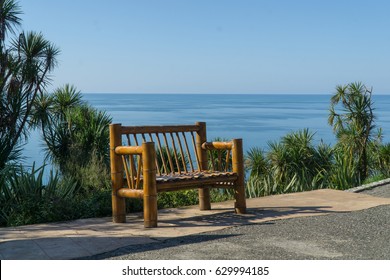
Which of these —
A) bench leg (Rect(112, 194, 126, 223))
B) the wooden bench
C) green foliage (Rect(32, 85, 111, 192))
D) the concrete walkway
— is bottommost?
the concrete walkway

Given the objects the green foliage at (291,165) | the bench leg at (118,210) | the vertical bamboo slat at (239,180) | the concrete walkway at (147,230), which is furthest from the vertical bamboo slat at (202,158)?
the green foliage at (291,165)

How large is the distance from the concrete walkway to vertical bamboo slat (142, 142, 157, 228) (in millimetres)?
→ 202

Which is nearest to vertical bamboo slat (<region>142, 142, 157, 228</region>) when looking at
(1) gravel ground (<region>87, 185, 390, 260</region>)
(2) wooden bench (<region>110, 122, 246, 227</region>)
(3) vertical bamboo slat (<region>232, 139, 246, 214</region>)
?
(2) wooden bench (<region>110, 122, 246, 227</region>)

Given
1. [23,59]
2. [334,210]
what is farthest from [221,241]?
[23,59]

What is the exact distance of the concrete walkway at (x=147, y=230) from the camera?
4.83m

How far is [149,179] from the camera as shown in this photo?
569cm

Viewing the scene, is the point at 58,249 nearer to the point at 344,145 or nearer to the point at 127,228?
the point at 127,228

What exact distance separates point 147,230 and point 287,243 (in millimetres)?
1441

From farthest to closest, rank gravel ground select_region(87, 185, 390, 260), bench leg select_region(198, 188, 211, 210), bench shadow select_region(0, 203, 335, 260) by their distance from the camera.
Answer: bench leg select_region(198, 188, 211, 210) < bench shadow select_region(0, 203, 335, 260) < gravel ground select_region(87, 185, 390, 260)

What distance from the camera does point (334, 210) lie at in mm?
6707

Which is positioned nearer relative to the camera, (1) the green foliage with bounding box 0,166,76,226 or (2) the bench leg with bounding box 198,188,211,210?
(1) the green foliage with bounding box 0,166,76,226

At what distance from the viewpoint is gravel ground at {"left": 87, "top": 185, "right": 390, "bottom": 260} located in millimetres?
4570

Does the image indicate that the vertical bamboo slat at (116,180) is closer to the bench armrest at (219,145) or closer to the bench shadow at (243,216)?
the bench shadow at (243,216)

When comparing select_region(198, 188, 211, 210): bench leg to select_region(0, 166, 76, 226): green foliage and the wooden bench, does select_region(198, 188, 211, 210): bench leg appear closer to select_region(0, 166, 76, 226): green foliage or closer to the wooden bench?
the wooden bench
